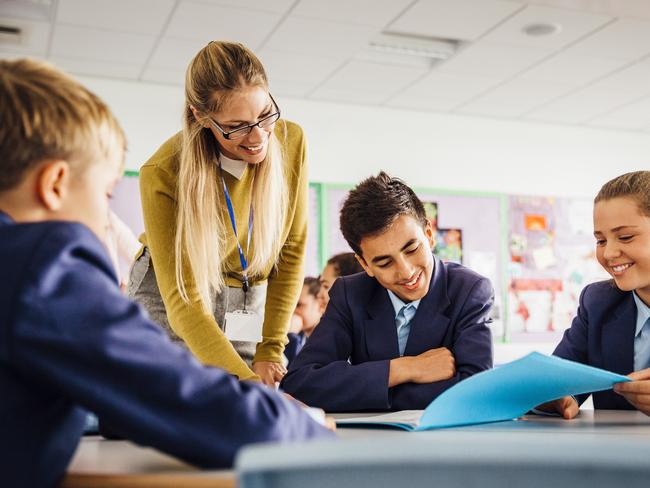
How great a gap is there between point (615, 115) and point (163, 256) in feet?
16.6

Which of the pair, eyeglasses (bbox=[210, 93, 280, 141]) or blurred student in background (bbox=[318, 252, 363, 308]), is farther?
blurred student in background (bbox=[318, 252, 363, 308])

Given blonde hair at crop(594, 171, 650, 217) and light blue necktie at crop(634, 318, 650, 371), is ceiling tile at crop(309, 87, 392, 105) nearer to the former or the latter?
blonde hair at crop(594, 171, 650, 217)

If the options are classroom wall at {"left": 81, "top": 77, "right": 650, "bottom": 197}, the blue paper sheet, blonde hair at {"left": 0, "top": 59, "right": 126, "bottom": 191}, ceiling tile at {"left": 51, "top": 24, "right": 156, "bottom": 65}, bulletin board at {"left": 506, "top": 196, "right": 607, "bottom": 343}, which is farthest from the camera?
bulletin board at {"left": 506, "top": 196, "right": 607, "bottom": 343}

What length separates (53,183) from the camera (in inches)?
31.9

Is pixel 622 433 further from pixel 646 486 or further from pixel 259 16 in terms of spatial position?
pixel 259 16

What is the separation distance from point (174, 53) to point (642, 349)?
3565 millimetres

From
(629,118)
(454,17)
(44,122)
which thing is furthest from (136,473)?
(629,118)

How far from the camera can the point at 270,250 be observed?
1895 millimetres

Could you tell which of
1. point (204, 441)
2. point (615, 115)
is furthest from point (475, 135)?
point (204, 441)

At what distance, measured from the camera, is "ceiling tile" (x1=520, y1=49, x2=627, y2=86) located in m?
4.75

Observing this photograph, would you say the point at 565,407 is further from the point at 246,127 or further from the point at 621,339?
the point at 246,127

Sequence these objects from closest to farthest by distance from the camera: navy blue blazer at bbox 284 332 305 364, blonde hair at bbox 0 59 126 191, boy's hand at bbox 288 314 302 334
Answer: blonde hair at bbox 0 59 126 191, navy blue blazer at bbox 284 332 305 364, boy's hand at bbox 288 314 302 334

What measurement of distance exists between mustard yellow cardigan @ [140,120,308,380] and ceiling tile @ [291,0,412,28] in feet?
7.00

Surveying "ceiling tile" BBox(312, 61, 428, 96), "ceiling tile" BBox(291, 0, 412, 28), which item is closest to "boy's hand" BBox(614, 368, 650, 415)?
"ceiling tile" BBox(291, 0, 412, 28)
